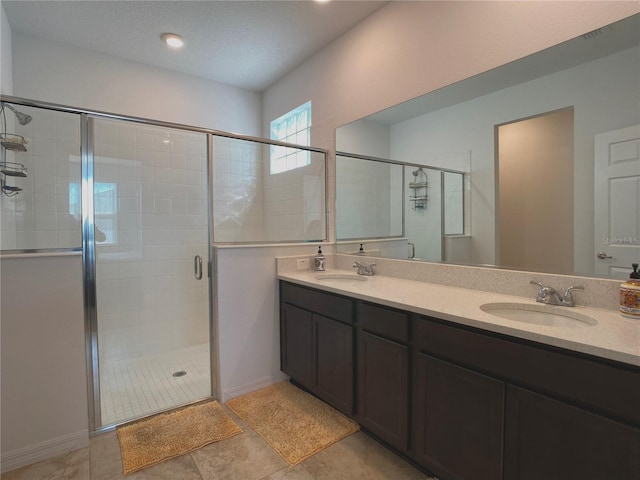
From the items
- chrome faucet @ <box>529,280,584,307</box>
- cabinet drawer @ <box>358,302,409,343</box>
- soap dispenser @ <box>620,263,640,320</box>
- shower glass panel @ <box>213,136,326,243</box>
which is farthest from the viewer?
shower glass panel @ <box>213,136,326,243</box>

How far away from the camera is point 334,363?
6.61ft

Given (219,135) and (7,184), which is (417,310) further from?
(7,184)

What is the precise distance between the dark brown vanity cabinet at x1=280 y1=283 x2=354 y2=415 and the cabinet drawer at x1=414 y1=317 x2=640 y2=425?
62 cm

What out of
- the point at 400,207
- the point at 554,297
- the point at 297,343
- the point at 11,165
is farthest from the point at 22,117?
the point at 554,297

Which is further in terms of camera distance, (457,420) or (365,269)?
(365,269)

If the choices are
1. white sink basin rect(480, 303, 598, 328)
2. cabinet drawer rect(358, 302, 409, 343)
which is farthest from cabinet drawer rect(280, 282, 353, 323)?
white sink basin rect(480, 303, 598, 328)

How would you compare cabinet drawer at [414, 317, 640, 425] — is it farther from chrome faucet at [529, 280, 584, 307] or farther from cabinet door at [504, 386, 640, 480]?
chrome faucet at [529, 280, 584, 307]

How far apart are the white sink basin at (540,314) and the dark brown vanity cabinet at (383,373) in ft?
1.39

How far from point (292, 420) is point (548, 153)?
206 cm

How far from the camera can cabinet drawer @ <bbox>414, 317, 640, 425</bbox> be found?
94 cm

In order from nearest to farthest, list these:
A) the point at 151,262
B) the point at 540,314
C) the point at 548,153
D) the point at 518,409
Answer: the point at 518,409, the point at 540,314, the point at 548,153, the point at 151,262

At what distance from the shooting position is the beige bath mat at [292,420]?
1826mm

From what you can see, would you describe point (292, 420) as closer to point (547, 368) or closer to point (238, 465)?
point (238, 465)

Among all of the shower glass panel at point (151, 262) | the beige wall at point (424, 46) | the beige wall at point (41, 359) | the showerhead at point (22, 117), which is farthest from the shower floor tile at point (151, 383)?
the beige wall at point (424, 46)
